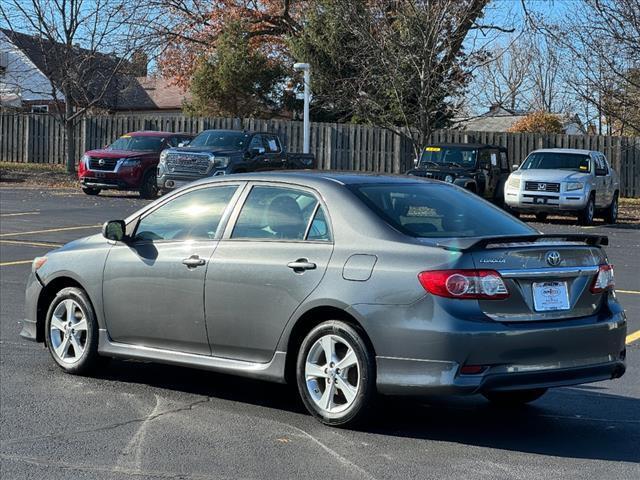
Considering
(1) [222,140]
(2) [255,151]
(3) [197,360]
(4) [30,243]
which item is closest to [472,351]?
(3) [197,360]

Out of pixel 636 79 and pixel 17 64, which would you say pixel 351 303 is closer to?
pixel 636 79

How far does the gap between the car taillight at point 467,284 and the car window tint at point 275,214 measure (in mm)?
1137

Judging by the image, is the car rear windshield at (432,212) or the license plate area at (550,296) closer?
the license plate area at (550,296)

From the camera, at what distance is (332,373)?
6453 millimetres

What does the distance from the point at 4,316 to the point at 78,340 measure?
286 cm

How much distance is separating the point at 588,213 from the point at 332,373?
19.2 meters

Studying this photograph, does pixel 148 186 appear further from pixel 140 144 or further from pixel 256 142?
pixel 256 142

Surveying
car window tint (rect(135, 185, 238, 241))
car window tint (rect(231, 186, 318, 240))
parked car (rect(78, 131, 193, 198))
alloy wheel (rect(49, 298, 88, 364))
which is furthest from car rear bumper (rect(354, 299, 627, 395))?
parked car (rect(78, 131, 193, 198))

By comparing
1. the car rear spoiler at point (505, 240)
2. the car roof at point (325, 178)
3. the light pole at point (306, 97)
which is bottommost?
the car rear spoiler at point (505, 240)

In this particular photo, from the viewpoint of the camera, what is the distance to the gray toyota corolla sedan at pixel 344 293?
6062 millimetres

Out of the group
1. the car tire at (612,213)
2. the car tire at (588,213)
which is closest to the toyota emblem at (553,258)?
the car tire at (588,213)

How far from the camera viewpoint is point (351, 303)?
6.31 metres

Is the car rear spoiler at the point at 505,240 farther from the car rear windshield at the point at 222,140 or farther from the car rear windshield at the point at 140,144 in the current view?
the car rear windshield at the point at 140,144

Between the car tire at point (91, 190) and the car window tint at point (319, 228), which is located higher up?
the car window tint at point (319, 228)
